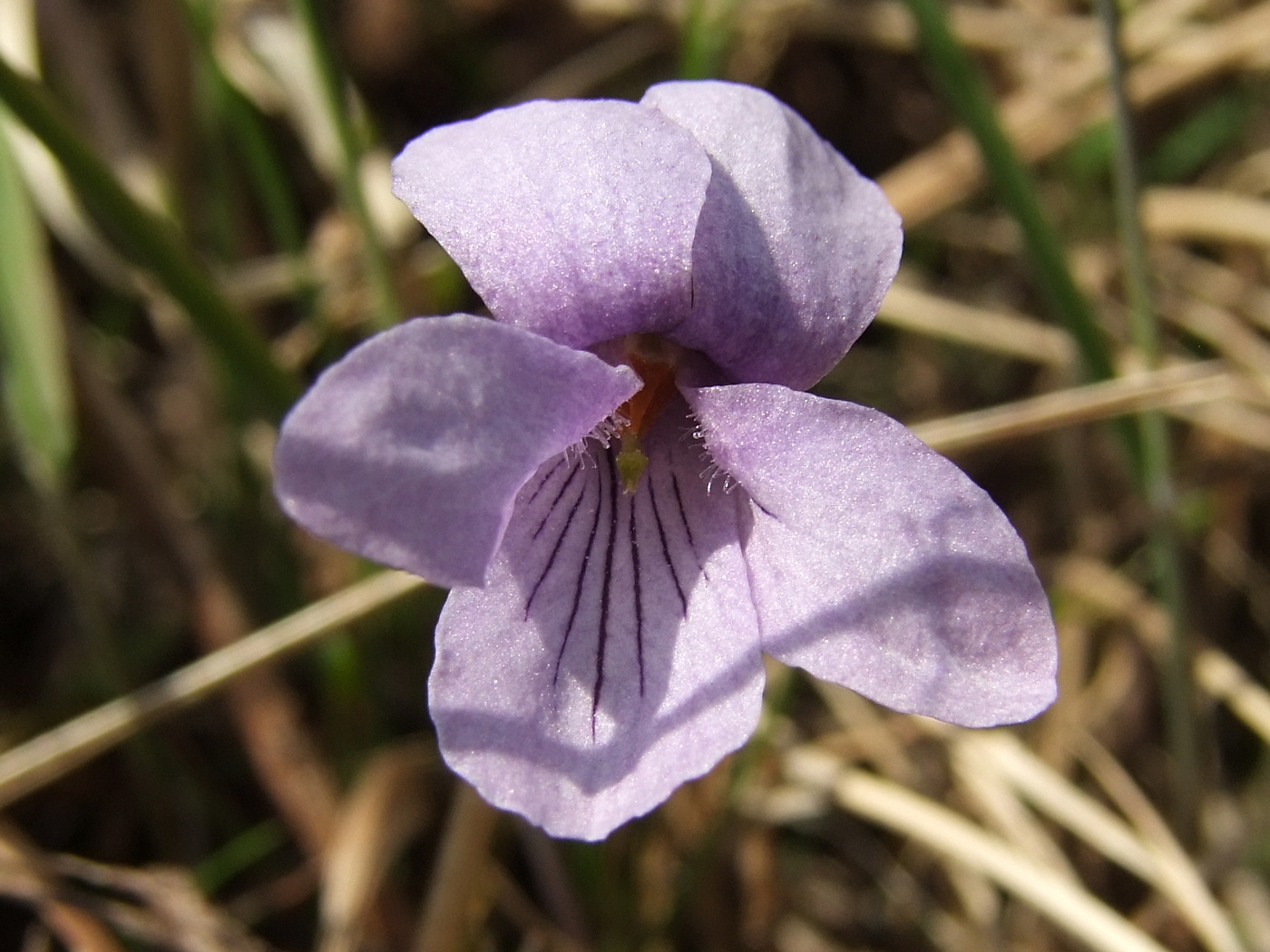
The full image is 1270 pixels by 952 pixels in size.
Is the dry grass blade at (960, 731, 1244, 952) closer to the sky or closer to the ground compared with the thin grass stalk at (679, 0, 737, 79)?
closer to the ground

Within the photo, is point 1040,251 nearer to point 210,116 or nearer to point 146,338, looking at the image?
point 210,116

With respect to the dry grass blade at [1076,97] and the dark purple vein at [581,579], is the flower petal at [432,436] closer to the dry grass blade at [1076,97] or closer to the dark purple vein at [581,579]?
the dark purple vein at [581,579]

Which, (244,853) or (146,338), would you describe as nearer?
(244,853)

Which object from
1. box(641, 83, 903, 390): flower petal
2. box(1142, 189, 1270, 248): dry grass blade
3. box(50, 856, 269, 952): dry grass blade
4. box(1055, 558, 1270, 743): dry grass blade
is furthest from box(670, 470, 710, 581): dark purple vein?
box(1142, 189, 1270, 248): dry grass blade

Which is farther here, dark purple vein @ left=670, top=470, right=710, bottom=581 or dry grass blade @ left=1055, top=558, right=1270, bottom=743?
dry grass blade @ left=1055, top=558, right=1270, bottom=743

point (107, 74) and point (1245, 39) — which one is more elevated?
point (107, 74)

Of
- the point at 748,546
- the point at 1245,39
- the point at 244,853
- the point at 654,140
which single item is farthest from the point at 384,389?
the point at 1245,39

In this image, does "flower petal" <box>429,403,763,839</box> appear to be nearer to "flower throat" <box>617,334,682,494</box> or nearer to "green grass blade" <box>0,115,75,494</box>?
"flower throat" <box>617,334,682,494</box>

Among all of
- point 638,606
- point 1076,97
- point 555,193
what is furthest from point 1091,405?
point 1076,97
